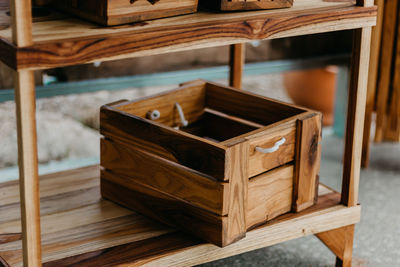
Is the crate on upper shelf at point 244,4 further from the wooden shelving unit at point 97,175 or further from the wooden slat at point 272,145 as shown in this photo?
the wooden slat at point 272,145

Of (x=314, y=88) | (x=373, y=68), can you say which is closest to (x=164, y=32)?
(x=373, y=68)

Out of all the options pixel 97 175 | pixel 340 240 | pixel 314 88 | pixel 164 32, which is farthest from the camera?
pixel 314 88

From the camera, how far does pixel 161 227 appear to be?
1.35m

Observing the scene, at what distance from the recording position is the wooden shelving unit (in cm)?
102

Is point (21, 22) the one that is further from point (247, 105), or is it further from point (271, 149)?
point (247, 105)

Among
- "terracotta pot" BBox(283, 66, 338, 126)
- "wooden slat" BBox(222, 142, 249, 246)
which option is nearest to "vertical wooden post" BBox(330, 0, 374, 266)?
"wooden slat" BBox(222, 142, 249, 246)

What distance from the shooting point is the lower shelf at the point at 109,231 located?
1236 mm

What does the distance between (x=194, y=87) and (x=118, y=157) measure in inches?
11.7

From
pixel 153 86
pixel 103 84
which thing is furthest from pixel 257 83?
pixel 103 84

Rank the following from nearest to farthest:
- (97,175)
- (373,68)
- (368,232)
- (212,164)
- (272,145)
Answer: (212,164), (272,145), (97,175), (368,232), (373,68)

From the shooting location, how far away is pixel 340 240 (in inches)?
58.8

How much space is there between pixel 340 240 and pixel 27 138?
81 cm

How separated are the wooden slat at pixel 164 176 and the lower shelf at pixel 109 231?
0.09m

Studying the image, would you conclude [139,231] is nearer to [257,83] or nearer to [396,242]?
[396,242]
